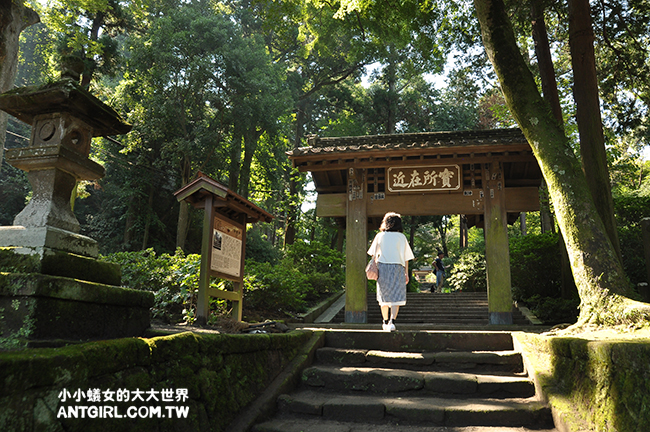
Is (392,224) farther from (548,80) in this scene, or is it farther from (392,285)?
(548,80)

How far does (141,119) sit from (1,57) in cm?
965

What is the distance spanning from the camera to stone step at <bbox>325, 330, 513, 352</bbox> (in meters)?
5.84

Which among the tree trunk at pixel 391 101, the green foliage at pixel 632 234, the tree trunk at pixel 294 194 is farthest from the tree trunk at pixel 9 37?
the tree trunk at pixel 391 101

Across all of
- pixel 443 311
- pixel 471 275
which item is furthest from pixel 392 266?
pixel 471 275

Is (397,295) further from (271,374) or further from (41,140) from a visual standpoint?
(41,140)

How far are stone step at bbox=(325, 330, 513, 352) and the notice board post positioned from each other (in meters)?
2.22

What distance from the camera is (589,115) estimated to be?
7.69 m

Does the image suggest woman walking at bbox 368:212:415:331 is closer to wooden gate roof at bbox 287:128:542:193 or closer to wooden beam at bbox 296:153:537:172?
wooden gate roof at bbox 287:128:542:193

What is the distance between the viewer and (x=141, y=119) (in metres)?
18.5

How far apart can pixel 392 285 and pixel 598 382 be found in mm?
3623

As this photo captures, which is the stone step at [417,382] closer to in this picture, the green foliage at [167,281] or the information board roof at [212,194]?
the information board roof at [212,194]

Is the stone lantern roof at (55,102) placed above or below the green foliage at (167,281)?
above

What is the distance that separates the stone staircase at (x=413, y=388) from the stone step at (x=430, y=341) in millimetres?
13

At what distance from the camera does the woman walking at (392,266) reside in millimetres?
6730
